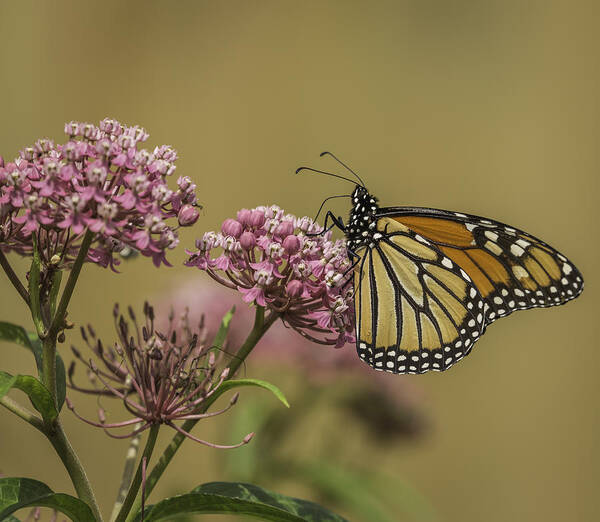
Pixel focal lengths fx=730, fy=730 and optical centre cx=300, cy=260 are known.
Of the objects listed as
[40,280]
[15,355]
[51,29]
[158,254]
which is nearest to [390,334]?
[158,254]

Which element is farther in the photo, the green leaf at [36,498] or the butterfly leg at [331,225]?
the butterfly leg at [331,225]

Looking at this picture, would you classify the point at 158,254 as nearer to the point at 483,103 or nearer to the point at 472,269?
the point at 472,269

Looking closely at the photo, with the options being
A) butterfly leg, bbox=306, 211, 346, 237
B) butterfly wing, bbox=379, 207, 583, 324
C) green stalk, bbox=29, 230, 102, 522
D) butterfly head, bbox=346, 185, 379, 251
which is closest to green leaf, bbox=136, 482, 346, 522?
green stalk, bbox=29, 230, 102, 522

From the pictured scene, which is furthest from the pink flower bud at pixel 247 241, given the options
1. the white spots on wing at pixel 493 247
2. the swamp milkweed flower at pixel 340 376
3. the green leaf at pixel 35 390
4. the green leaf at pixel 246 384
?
the swamp milkweed flower at pixel 340 376

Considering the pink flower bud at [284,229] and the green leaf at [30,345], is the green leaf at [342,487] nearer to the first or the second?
the pink flower bud at [284,229]

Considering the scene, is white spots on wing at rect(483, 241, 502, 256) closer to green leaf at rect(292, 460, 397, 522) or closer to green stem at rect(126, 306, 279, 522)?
green stem at rect(126, 306, 279, 522)

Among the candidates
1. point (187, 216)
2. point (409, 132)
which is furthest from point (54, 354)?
point (409, 132)

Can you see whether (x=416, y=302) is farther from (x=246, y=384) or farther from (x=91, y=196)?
(x=91, y=196)
